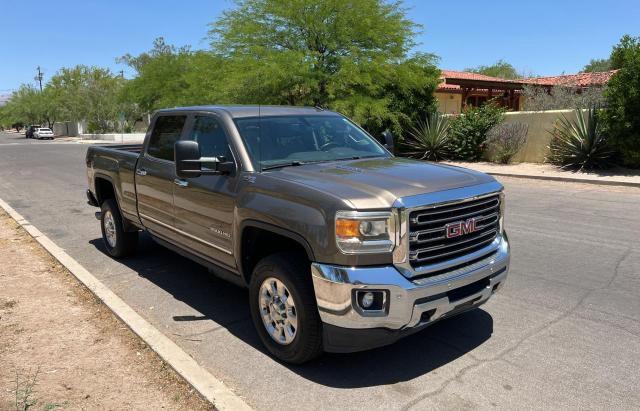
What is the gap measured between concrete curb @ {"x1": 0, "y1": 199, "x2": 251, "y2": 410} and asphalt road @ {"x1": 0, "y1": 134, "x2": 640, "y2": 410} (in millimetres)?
124

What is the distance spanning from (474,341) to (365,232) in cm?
157

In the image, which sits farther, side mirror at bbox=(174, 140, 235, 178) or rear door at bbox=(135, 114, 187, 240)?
rear door at bbox=(135, 114, 187, 240)

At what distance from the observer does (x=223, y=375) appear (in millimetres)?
3732

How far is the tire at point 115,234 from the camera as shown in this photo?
659 cm

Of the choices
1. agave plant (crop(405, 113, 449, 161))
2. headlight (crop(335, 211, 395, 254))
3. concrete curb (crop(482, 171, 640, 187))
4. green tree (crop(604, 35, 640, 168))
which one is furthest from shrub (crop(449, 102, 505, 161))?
headlight (crop(335, 211, 395, 254))

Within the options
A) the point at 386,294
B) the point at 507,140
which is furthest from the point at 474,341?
the point at 507,140

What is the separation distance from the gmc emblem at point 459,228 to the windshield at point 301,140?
1.36m

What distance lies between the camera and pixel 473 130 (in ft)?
60.8

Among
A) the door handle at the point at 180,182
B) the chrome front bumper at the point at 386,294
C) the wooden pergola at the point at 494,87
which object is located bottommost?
the chrome front bumper at the point at 386,294

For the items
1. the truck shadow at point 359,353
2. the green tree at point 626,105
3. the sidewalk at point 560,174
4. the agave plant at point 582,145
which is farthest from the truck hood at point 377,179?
the agave plant at point 582,145

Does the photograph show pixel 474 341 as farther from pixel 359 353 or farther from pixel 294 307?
pixel 294 307

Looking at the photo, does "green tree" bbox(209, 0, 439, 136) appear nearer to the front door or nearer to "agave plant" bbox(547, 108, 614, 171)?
"agave plant" bbox(547, 108, 614, 171)

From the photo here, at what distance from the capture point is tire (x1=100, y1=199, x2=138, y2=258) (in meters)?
6.59

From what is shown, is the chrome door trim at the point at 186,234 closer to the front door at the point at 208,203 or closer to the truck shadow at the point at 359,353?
the front door at the point at 208,203
